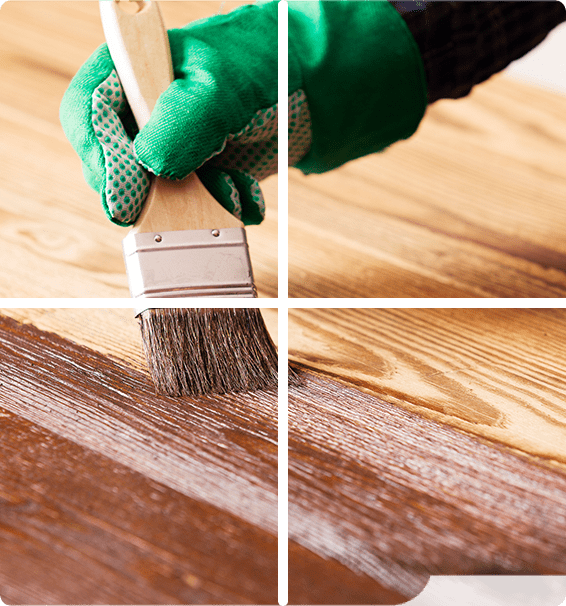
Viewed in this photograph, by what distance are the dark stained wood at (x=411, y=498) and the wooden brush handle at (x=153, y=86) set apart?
160 mm

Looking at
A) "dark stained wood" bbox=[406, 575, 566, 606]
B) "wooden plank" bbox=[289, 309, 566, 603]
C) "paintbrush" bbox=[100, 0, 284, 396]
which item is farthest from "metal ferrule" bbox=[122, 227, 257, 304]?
"dark stained wood" bbox=[406, 575, 566, 606]

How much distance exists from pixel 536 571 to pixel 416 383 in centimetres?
19

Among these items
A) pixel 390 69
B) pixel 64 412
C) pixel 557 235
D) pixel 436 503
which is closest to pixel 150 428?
pixel 64 412

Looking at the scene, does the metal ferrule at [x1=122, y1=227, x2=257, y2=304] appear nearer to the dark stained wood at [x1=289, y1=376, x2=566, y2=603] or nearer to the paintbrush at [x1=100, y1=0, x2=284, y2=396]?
the paintbrush at [x1=100, y1=0, x2=284, y2=396]

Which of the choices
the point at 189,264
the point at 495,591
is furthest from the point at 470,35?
the point at 495,591

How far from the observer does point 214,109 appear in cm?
52

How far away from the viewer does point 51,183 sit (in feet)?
2.66

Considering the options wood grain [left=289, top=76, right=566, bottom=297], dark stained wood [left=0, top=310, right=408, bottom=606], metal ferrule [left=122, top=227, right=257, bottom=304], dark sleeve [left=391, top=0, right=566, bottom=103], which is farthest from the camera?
wood grain [left=289, top=76, right=566, bottom=297]

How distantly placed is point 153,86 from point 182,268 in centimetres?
15

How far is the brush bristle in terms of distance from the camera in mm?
500

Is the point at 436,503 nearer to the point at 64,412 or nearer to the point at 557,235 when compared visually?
the point at 64,412

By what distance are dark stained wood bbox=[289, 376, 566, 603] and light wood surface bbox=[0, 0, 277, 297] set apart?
0.23 metres

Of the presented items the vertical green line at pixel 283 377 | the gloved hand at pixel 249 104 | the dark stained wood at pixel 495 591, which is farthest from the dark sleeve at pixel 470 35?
the dark stained wood at pixel 495 591

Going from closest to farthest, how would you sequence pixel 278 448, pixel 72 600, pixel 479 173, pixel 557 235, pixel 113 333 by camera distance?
pixel 72 600 → pixel 278 448 → pixel 113 333 → pixel 557 235 → pixel 479 173
